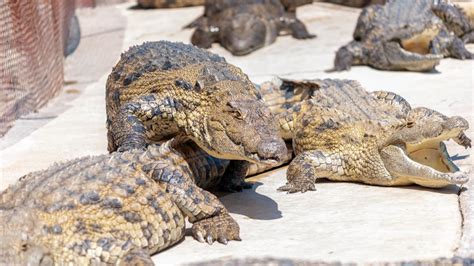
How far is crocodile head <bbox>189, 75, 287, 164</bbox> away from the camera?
17.0ft

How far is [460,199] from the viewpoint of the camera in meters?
5.88

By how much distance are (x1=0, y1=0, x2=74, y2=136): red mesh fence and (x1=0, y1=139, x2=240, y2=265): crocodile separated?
3027mm

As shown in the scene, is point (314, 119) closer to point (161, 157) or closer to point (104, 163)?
point (161, 157)

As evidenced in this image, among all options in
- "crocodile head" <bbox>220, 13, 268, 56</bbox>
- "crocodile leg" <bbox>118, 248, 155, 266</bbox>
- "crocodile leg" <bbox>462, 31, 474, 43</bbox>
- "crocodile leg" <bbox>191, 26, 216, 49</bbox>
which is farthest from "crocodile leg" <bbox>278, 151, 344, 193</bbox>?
"crocodile leg" <bbox>191, 26, 216, 49</bbox>

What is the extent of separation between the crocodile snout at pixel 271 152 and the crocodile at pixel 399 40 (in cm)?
565

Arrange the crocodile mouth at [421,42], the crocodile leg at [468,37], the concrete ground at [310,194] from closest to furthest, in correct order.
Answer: the concrete ground at [310,194] → the crocodile mouth at [421,42] → the crocodile leg at [468,37]

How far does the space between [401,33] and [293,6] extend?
156 inches

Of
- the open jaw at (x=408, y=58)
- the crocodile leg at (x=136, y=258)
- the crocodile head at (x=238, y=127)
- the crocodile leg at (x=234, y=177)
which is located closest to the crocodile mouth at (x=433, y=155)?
the crocodile leg at (x=234, y=177)

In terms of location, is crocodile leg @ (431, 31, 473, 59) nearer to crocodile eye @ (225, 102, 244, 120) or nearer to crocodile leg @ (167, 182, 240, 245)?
crocodile eye @ (225, 102, 244, 120)

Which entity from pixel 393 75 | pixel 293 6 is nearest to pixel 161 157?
pixel 393 75

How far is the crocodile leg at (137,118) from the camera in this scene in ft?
20.0

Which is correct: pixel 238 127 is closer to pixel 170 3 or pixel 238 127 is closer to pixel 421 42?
pixel 421 42

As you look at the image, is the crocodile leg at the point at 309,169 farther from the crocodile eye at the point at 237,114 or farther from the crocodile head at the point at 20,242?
the crocodile head at the point at 20,242

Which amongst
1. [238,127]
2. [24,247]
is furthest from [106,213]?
[238,127]
